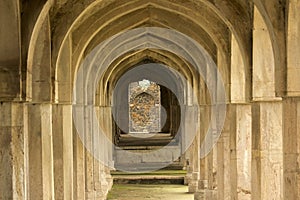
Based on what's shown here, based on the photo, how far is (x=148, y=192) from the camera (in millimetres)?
17922

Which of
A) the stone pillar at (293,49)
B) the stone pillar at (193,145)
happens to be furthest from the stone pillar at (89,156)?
the stone pillar at (293,49)

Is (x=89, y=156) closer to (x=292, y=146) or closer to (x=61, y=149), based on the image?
(x=61, y=149)

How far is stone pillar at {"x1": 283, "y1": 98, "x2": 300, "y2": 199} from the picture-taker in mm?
6520

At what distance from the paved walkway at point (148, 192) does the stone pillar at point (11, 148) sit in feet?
32.9

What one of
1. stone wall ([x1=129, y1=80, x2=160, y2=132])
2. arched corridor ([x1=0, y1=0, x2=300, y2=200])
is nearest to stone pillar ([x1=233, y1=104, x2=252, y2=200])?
arched corridor ([x1=0, y1=0, x2=300, y2=200])

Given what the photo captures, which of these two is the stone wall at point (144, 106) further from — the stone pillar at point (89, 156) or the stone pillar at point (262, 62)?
the stone pillar at point (262, 62)

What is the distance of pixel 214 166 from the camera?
1330 centimetres

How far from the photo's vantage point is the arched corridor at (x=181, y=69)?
6.81 meters

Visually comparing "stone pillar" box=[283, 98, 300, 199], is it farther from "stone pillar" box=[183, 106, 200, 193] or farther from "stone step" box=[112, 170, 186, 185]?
"stone step" box=[112, 170, 186, 185]

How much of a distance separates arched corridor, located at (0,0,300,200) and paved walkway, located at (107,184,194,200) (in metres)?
0.48

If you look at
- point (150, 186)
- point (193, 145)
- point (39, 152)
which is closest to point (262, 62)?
point (39, 152)

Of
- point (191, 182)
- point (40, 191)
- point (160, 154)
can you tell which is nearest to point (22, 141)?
point (40, 191)

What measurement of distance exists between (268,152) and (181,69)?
10.5 m

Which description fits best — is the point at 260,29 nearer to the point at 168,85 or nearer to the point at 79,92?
the point at 79,92
